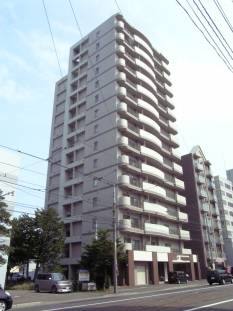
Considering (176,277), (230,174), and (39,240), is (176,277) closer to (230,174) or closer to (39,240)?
(39,240)

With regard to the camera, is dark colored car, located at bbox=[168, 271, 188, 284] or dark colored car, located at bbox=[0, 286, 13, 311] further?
dark colored car, located at bbox=[168, 271, 188, 284]

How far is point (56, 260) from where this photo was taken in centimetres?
4416

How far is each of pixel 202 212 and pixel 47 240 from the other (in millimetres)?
37272

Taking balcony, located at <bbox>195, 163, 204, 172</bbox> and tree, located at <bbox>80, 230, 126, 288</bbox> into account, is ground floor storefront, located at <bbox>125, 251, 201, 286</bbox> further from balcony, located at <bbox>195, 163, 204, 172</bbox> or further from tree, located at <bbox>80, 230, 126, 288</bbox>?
balcony, located at <bbox>195, 163, 204, 172</bbox>

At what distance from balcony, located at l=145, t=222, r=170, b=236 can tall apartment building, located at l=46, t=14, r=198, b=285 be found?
150 mm

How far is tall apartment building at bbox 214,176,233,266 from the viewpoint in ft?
289

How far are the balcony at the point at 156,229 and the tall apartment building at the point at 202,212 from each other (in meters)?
15.3

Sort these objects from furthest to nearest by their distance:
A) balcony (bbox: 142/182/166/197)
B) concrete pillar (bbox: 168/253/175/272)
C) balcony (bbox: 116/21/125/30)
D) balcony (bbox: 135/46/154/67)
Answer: balcony (bbox: 135/46/154/67) → balcony (bbox: 116/21/125/30) → concrete pillar (bbox: 168/253/175/272) → balcony (bbox: 142/182/166/197)

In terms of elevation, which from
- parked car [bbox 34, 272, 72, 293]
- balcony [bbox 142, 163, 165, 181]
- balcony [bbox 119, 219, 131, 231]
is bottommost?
parked car [bbox 34, 272, 72, 293]

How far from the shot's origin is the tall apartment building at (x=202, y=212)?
223 ft

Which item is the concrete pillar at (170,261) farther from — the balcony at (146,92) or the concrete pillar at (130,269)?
the balcony at (146,92)

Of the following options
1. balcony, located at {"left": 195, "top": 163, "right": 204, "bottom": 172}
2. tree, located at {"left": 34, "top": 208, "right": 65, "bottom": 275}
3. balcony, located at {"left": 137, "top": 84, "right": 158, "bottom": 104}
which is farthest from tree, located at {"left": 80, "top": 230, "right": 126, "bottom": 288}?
balcony, located at {"left": 195, "top": 163, "right": 204, "bottom": 172}

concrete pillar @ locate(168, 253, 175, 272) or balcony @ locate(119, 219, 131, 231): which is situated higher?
balcony @ locate(119, 219, 131, 231)

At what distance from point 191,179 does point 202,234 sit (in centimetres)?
1154
